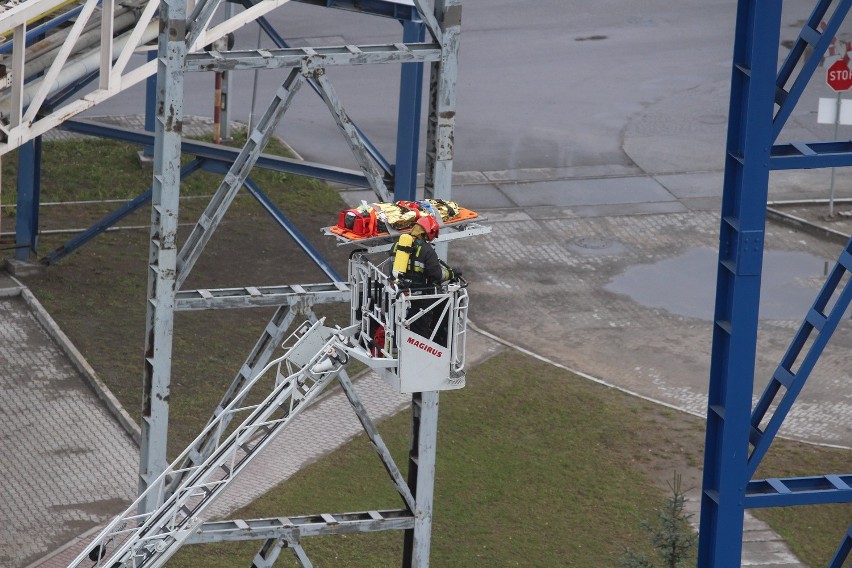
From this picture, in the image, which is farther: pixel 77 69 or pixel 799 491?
pixel 77 69

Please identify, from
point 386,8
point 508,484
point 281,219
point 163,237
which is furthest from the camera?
point 281,219

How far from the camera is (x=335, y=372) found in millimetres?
15539

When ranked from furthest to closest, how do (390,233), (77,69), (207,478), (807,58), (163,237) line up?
(77,69) < (163,237) < (207,478) < (390,233) < (807,58)

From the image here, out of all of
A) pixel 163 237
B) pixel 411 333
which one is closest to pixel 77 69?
pixel 163 237

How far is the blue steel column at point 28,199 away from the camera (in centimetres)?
2805

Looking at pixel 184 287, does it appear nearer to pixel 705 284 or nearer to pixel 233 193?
pixel 705 284

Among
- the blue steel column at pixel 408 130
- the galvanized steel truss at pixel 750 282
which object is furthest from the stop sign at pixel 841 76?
the galvanized steel truss at pixel 750 282

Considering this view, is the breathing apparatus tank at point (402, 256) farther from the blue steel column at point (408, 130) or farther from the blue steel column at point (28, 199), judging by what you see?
the blue steel column at point (28, 199)

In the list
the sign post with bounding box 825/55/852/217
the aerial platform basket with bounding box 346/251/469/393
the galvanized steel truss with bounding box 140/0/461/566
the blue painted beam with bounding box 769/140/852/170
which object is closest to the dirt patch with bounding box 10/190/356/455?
the galvanized steel truss with bounding box 140/0/461/566

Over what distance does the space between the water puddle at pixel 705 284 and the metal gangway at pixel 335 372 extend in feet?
46.3

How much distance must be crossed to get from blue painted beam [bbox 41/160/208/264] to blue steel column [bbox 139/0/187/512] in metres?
10.6

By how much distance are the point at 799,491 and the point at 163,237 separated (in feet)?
21.7

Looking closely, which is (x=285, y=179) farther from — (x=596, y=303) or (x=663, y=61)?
(x=663, y=61)

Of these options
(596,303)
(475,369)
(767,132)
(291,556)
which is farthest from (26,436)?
(767,132)
